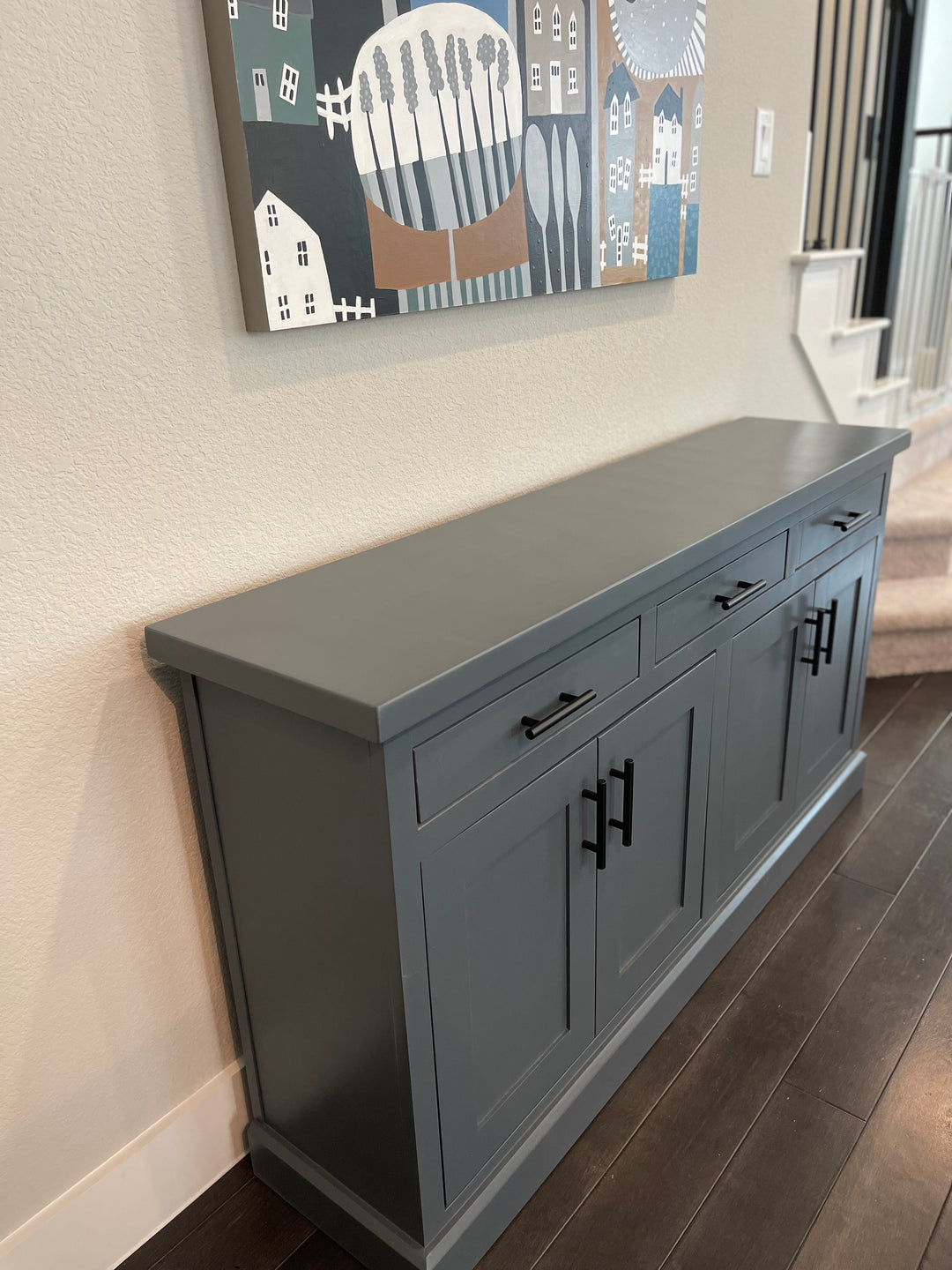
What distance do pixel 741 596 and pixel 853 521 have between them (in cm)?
54

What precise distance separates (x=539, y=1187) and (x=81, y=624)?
3.41 ft

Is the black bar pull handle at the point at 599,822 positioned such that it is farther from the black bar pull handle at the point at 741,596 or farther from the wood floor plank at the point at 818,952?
the wood floor plank at the point at 818,952

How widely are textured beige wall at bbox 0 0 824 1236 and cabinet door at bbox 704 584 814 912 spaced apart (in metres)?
0.59

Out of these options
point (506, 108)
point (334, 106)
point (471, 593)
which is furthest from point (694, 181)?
point (471, 593)

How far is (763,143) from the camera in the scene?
2178 millimetres

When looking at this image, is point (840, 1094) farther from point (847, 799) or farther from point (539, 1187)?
point (847, 799)

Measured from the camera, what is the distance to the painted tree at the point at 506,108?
1430 millimetres

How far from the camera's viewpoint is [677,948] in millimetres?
1661

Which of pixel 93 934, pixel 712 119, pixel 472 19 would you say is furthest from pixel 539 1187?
pixel 712 119

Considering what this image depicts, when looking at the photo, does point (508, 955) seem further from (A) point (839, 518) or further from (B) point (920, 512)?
(B) point (920, 512)

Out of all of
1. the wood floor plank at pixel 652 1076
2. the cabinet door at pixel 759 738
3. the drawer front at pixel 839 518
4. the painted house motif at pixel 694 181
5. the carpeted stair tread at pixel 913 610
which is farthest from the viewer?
the carpeted stair tread at pixel 913 610

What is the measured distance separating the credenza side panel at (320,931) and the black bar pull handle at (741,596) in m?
0.74

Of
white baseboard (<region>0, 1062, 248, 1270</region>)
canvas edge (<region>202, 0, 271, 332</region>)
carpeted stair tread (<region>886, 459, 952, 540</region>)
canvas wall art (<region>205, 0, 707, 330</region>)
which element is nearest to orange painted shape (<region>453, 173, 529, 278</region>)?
canvas wall art (<region>205, 0, 707, 330</region>)

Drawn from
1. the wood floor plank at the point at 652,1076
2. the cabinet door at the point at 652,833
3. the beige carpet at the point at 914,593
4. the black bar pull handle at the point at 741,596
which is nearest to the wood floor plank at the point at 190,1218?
the wood floor plank at the point at 652,1076
